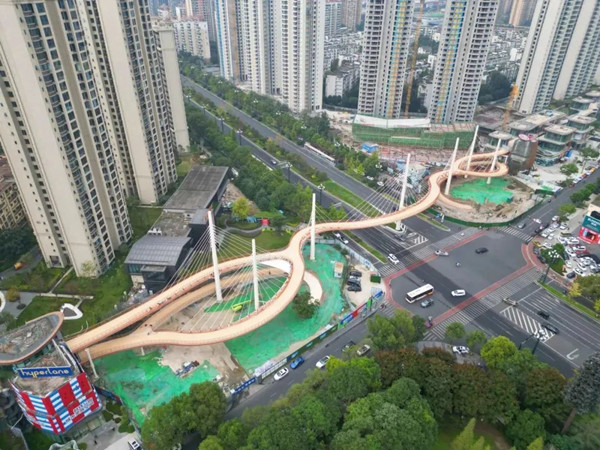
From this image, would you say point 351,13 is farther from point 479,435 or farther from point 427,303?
point 479,435

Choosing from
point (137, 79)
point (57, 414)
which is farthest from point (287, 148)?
point (57, 414)

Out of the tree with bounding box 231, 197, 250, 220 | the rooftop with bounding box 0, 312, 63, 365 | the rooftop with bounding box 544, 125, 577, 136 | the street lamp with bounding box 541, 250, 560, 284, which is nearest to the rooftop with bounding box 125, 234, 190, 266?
the rooftop with bounding box 0, 312, 63, 365

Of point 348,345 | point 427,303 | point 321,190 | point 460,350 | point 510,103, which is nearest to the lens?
point 460,350

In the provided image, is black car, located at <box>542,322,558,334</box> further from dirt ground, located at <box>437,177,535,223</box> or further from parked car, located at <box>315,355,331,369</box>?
Answer: parked car, located at <box>315,355,331,369</box>

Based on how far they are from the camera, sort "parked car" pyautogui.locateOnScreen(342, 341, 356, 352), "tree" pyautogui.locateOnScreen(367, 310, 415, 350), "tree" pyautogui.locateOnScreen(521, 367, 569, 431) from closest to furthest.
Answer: "tree" pyautogui.locateOnScreen(521, 367, 569, 431), "tree" pyautogui.locateOnScreen(367, 310, 415, 350), "parked car" pyautogui.locateOnScreen(342, 341, 356, 352)

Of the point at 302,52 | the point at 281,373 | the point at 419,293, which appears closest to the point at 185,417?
the point at 281,373

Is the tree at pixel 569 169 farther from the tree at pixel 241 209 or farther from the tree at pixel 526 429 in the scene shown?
the tree at pixel 241 209
